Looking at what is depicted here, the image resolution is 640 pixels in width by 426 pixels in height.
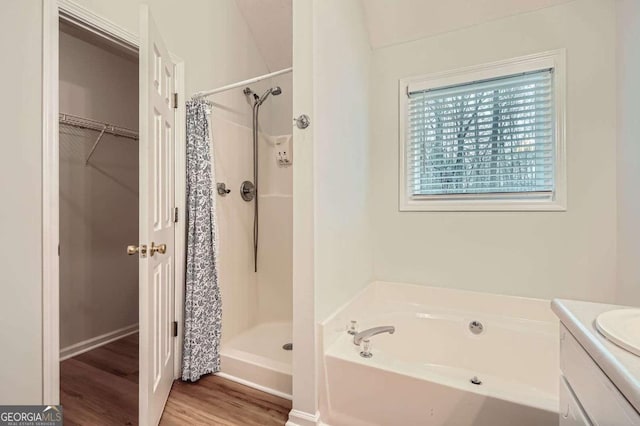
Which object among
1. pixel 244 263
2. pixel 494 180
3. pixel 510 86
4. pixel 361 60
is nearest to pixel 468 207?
pixel 494 180

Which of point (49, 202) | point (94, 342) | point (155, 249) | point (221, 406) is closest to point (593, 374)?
point (155, 249)

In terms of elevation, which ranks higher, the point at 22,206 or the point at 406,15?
the point at 406,15

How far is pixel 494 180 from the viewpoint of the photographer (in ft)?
6.67

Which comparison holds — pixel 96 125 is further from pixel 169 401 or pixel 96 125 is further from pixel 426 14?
pixel 426 14

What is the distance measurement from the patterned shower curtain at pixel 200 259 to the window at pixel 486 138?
140 centimetres

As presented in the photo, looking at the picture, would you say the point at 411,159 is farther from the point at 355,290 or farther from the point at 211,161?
the point at 211,161

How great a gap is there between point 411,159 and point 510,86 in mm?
761

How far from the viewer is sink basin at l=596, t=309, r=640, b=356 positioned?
67cm

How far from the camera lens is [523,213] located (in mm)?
1943

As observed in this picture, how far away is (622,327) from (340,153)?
1.38 m

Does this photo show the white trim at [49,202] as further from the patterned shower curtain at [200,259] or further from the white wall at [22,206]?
the patterned shower curtain at [200,259]

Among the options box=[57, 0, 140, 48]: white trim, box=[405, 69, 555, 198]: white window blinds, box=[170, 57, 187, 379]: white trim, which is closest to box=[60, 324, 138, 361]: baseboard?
box=[170, 57, 187, 379]: white trim

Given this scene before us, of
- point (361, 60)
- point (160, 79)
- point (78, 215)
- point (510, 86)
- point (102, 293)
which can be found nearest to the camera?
point (160, 79)

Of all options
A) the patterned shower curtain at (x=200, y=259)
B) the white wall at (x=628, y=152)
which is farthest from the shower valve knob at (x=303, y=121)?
the white wall at (x=628, y=152)
